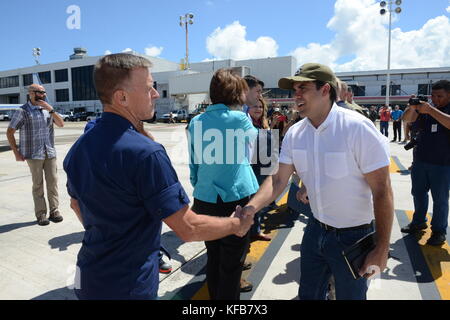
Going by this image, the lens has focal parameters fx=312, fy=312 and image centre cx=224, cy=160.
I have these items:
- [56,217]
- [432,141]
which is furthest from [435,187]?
[56,217]

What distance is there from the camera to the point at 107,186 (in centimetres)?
137

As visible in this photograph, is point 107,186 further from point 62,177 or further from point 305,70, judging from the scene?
point 62,177

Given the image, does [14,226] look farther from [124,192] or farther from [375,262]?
[375,262]

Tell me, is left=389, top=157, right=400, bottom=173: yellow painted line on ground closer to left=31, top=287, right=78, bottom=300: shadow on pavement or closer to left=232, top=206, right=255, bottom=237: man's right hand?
left=232, top=206, right=255, bottom=237: man's right hand

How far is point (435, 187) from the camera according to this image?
407cm

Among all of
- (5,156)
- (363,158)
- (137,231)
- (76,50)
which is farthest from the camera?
(76,50)

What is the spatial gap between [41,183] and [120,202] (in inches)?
174

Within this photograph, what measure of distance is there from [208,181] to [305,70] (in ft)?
3.70

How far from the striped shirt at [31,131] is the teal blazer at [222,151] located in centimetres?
356

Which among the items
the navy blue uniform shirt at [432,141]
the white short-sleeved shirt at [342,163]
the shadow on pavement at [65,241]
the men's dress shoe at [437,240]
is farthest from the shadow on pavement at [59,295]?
the navy blue uniform shirt at [432,141]

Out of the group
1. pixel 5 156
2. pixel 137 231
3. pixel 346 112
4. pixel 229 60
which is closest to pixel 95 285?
pixel 137 231

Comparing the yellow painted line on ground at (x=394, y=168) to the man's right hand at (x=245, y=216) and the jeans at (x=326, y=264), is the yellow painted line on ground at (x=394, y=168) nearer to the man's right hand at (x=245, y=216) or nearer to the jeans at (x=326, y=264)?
the jeans at (x=326, y=264)

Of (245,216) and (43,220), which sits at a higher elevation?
(245,216)

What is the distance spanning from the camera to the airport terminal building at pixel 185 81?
161ft
